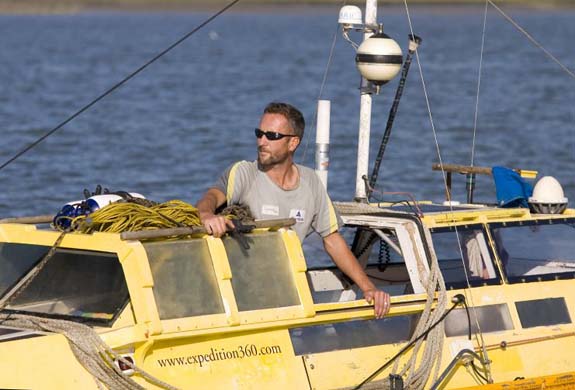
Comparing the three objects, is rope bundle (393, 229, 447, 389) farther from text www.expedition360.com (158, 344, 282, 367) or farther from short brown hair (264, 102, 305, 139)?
short brown hair (264, 102, 305, 139)

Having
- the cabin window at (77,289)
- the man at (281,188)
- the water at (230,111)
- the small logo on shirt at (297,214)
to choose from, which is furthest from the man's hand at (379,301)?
the water at (230,111)

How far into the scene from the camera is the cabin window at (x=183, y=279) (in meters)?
8.21

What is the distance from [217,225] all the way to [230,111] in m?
26.3

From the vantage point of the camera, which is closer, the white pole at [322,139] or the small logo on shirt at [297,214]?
the small logo on shirt at [297,214]

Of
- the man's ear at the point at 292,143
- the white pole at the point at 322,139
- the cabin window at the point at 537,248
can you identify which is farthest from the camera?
the white pole at the point at 322,139

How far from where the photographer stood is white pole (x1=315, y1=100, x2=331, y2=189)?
10656 millimetres

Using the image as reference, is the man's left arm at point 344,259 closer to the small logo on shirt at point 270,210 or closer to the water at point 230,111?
the small logo on shirt at point 270,210

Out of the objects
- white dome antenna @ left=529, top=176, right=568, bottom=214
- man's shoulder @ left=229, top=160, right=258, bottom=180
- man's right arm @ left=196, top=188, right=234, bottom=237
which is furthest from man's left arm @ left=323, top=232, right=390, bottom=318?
white dome antenna @ left=529, top=176, right=568, bottom=214

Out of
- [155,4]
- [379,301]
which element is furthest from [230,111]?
[155,4]

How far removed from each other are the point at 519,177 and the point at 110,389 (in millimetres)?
4098

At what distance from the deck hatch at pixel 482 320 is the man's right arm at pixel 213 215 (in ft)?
5.76

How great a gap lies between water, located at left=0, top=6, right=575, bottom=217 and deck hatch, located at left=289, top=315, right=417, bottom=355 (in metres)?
2.79

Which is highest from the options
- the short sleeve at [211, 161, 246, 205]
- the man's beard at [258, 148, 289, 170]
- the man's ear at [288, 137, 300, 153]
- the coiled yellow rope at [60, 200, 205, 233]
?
the man's ear at [288, 137, 300, 153]

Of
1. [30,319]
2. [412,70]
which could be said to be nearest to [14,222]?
[30,319]
